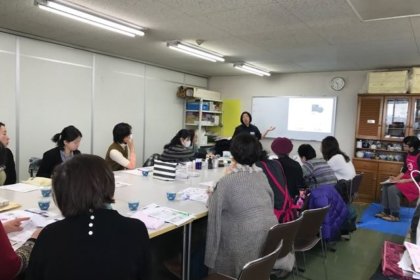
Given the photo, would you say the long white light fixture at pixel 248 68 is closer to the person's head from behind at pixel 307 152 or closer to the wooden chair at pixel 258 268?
the person's head from behind at pixel 307 152

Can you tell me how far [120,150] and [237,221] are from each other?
221 centimetres

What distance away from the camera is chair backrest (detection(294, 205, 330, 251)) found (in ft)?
7.38

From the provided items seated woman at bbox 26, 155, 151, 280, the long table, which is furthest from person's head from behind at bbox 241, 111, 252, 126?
seated woman at bbox 26, 155, 151, 280

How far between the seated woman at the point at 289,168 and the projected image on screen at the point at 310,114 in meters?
3.52

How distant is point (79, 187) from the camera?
1.06m

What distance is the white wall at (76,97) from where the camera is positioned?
163 inches

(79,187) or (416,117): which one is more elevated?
(416,117)

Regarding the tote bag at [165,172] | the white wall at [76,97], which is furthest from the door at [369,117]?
the tote bag at [165,172]

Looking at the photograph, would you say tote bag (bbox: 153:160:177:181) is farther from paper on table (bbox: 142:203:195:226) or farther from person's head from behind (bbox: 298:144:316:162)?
person's head from behind (bbox: 298:144:316:162)

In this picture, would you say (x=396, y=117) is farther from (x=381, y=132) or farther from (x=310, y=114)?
(x=310, y=114)

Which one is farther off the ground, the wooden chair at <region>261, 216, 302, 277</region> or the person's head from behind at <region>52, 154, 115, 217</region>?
the person's head from behind at <region>52, 154, 115, 217</region>

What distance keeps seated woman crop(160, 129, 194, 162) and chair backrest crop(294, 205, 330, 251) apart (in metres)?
1.86

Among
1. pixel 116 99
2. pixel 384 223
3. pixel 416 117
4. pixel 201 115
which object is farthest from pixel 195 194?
pixel 416 117

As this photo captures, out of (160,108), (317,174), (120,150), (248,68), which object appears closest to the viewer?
(317,174)
